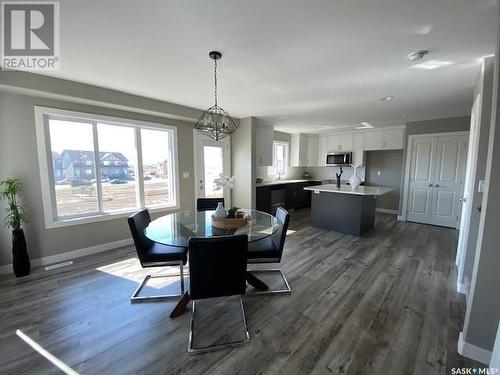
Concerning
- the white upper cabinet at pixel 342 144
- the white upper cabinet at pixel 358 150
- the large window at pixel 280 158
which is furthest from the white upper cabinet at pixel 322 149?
the large window at pixel 280 158

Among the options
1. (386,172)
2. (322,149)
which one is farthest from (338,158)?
(386,172)

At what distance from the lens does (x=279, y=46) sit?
6.31 feet

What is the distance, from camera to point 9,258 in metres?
2.79

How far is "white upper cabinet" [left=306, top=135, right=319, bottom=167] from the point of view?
22.8ft

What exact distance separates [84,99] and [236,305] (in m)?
3.20

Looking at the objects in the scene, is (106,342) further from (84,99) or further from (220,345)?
(84,99)

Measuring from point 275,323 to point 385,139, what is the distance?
5.59 metres

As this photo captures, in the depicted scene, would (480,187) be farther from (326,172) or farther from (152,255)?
(326,172)

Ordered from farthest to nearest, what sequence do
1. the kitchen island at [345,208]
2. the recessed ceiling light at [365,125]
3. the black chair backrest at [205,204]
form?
the recessed ceiling light at [365,125]
the kitchen island at [345,208]
the black chair backrest at [205,204]

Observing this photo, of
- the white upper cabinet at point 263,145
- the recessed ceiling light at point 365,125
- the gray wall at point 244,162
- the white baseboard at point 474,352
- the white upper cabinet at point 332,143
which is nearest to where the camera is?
the white baseboard at point 474,352

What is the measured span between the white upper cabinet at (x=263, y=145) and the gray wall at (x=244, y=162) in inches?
15.1

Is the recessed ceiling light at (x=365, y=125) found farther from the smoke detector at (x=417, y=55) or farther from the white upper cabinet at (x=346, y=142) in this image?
the smoke detector at (x=417, y=55)

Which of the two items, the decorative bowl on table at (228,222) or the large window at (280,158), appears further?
the large window at (280,158)

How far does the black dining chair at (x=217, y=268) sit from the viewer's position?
1.59 metres
